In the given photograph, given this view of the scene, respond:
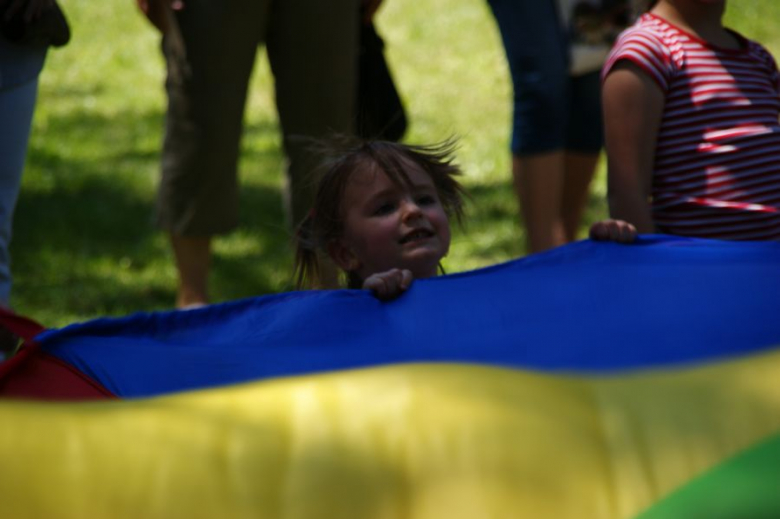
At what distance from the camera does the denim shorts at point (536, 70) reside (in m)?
3.61

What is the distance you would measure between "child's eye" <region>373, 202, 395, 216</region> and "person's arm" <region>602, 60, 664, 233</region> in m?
0.50

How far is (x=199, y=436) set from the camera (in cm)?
152

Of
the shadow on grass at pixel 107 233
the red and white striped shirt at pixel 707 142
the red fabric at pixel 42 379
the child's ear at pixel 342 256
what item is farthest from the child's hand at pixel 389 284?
the shadow on grass at pixel 107 233

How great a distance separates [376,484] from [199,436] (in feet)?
0.68

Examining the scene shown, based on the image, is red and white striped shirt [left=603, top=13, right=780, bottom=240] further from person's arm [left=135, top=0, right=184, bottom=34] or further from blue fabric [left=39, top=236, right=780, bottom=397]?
person's arm [left=135, top=0, right=184, bottom=34]

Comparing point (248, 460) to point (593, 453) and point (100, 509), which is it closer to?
point (100, 509)

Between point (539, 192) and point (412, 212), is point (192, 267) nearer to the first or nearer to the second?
point (539, 192)

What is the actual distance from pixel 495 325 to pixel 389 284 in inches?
9.4

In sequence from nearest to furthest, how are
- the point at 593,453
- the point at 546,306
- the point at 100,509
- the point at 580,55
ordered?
the point at 100,509, the point at 593,453, the point at 546,306, the point at 580,55

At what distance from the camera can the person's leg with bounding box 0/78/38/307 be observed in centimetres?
310

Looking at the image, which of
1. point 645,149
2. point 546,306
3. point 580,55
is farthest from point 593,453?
point 580,55

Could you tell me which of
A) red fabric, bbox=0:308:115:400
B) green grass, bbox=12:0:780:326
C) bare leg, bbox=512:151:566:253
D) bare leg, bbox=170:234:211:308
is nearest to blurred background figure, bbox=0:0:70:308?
bare leg, bbox=170:234:211:308

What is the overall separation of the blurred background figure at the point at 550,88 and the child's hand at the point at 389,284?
1389mm

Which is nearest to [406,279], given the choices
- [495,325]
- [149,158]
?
[495,325]
